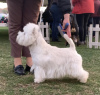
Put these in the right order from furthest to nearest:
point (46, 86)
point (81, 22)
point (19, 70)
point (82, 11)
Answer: point (81, 22) < point (82, 11) < point (19, 70) < point (46, 86)

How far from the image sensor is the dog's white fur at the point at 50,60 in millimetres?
1908

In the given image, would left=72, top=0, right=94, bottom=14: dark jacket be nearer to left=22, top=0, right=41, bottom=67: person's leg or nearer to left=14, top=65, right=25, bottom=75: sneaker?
left=22, top=0, right=41, bottom=67: person's leg

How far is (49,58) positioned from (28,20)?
0.69 meters

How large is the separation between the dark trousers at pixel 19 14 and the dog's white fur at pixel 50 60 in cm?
43

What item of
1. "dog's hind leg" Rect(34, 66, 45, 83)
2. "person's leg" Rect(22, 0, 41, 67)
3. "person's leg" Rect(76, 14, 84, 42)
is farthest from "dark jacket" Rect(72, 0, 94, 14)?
"dog's hind leg" Rect(34, 66, 45, 83)

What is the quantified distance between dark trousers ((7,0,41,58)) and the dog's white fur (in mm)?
430

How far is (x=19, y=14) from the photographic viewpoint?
2.31 m

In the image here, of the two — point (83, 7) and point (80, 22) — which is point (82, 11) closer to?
point (83, 7)

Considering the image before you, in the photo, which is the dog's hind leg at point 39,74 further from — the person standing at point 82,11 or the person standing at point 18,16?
the person standing at point 82,11

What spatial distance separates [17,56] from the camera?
7.86ft

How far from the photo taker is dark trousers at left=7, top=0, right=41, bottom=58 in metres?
2.29

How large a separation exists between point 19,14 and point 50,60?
0.76 meters

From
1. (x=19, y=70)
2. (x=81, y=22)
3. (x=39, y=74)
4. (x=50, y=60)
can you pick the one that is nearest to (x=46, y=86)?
(x=39, y=74)

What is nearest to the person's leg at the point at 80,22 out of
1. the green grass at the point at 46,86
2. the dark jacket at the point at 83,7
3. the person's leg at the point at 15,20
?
the dark jacket at the point at 83,7
